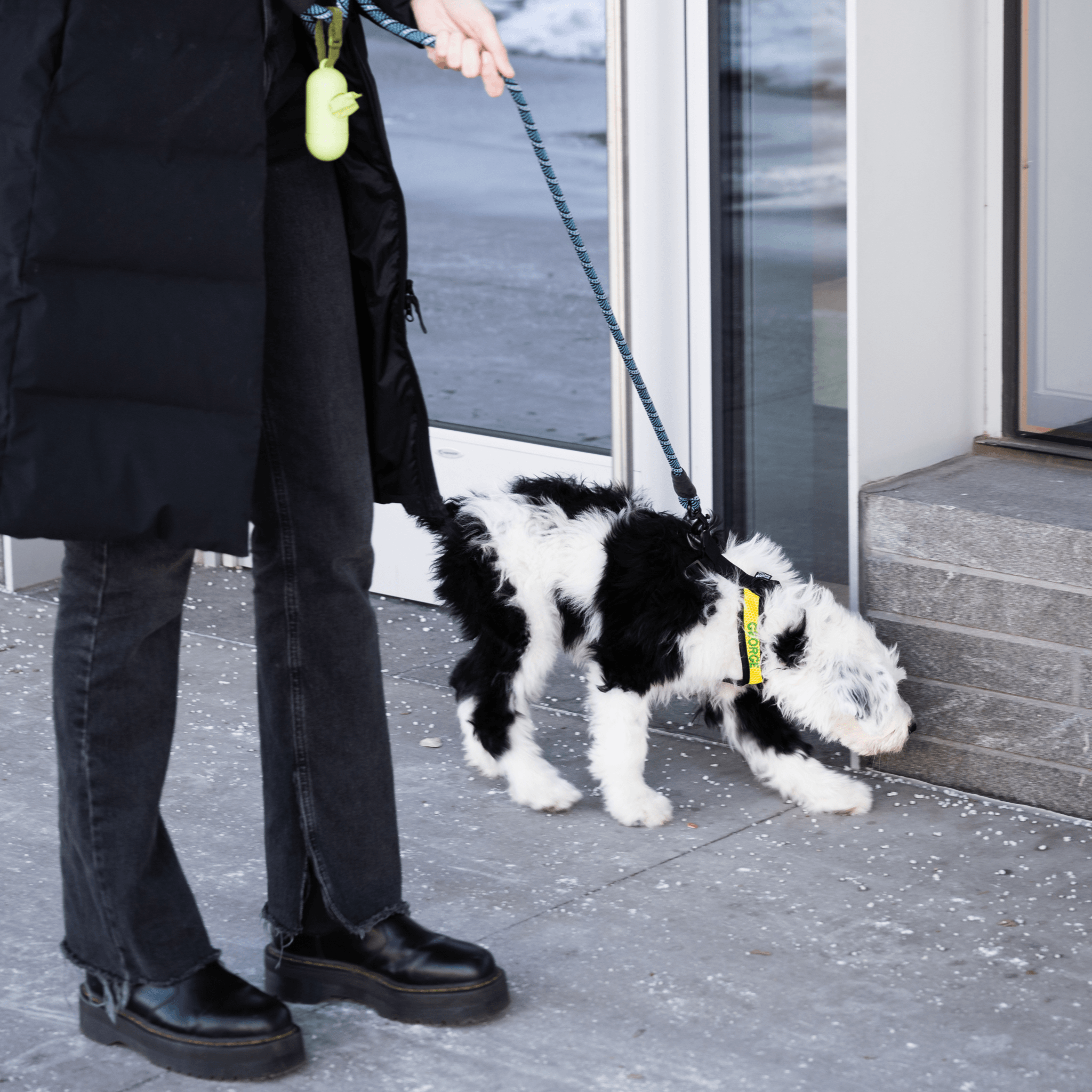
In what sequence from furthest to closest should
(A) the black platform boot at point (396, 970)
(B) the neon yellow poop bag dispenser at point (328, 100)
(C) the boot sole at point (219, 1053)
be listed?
(A) the black platform boot at point (396, 970), (C) the boot sole at point (219, 1053), (B) the neon yellow poop bag dispenser at point (328, 100)

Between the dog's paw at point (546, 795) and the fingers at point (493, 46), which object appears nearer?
the fingers at point (493, 46)

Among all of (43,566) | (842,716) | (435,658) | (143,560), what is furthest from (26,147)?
(43,566)

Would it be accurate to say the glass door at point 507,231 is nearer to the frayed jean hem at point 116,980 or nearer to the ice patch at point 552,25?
the ice patch at point 552,25

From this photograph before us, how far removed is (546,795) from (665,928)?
0.53 m

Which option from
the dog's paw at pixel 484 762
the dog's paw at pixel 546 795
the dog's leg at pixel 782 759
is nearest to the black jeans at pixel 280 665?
the dog's paw at pixel 546 795

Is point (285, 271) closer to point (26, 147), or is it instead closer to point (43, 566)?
point (26, 147)

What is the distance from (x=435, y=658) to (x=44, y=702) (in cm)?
93

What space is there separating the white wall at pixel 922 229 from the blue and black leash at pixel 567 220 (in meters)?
0.41

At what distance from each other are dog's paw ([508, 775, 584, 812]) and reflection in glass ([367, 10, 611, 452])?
1.93 m

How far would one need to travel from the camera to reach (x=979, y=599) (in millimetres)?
3240

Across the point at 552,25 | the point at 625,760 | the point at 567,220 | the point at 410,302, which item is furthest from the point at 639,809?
the point at 552,25

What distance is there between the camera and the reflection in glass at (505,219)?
201 inches

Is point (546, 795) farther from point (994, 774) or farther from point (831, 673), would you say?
point (994, 774)

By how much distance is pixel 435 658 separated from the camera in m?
4.15
